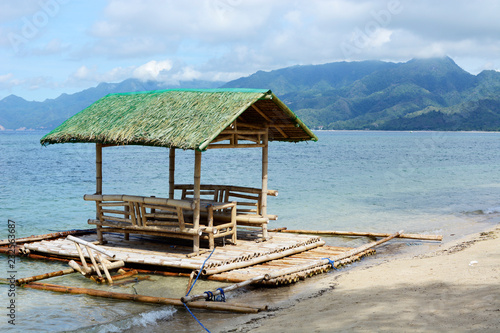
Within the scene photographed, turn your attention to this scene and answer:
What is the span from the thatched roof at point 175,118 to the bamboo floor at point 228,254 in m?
2.33

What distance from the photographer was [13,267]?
1116 centimetres

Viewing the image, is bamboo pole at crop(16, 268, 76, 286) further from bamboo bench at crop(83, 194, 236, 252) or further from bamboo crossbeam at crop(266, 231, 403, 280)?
bamboo crossbeam at crop(266, 231, 403, 280)

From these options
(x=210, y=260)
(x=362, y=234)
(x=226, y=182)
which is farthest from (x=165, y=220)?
(x=226, y=182)

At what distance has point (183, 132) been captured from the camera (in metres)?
9.98

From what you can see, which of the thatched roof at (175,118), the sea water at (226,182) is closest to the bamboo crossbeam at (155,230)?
the sea water at (226,182)

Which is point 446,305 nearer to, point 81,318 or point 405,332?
point 405,332

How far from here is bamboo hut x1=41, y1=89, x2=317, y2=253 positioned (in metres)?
10.1

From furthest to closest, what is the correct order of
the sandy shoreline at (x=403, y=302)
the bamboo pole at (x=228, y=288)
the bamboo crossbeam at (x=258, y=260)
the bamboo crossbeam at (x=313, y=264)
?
the bamboo crossbeam at (x=258, y=260)
the bamboo crossbeam at (x=313, y=264)
the bamboo pole at (x=228, y=288)
the sandy shoreline at (x=403, y=302)

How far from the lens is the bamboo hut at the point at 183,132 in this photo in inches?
400

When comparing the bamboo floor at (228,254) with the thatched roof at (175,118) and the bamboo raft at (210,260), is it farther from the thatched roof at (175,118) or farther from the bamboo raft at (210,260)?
the thatched roof at (175,118)

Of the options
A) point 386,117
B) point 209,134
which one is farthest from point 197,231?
point 386,117

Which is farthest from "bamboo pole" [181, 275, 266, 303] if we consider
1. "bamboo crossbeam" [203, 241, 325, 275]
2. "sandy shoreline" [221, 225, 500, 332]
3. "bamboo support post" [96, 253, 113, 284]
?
"bamboo support post" [96, 253, 113, 284]

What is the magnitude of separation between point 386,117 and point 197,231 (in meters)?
179

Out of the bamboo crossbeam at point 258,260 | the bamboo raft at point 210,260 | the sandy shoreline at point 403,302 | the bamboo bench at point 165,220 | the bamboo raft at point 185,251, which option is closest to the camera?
the sandy shoreline at point 403,302
